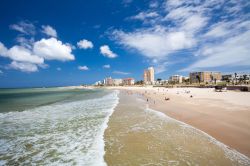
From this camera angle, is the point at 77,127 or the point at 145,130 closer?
the point at 145,130

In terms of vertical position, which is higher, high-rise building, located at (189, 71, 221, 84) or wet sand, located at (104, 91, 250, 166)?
high-rise building, located at (189, 71, 221, 84)

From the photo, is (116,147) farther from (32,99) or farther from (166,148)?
(32,99)

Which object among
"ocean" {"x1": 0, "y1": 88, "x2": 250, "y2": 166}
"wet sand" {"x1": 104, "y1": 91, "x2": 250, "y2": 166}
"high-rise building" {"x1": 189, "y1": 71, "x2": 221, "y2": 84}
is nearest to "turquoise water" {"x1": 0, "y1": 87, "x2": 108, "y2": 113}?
"ocean" {"x1": 0, "y1": 88, "x2": 250, "y2": 166}

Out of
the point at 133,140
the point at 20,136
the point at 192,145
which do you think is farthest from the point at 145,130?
the point at 20,136

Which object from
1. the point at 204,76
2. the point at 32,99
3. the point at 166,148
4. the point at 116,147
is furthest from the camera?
the point at 204,76

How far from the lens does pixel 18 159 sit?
7.30 meters

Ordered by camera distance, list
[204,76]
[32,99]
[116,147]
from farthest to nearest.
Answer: [204,76] < [32,99] < [116,147]

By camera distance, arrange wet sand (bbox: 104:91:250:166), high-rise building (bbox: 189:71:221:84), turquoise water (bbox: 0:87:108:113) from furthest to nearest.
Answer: high-rise building (bbox: 189:71:221:84)
turquoise water (bbox: 0:87:108:113)
wet sand (bbox: 104:91:250:166)

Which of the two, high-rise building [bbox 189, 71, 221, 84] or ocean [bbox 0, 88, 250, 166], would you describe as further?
high-rise building [bbox 189, 71, 221, 84]

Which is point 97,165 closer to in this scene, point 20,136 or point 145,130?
point 145,130

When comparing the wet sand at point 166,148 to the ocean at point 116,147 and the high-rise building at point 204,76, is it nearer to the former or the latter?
the ocean at point 116,147

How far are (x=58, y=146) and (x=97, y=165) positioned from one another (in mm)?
3151

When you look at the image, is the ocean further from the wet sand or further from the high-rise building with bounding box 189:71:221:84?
the high-rise building with bounding box 189:71:221:84

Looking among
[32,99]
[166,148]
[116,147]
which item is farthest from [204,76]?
[116,147]
